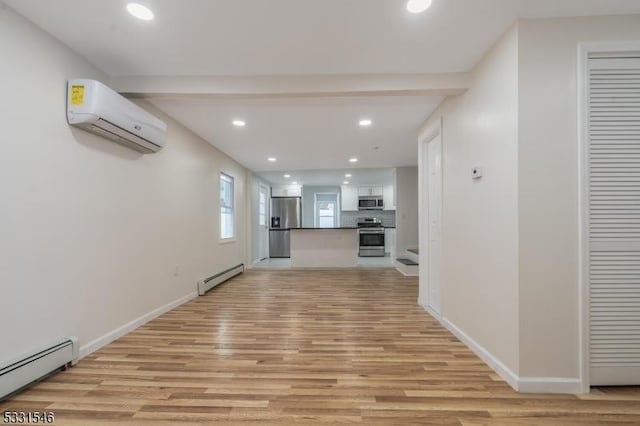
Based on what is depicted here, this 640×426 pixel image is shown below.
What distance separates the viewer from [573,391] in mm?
1764

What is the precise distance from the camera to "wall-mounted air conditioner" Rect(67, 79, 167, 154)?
208cm

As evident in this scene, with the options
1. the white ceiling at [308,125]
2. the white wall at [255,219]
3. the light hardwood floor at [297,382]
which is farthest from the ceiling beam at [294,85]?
the white wall at [255,219]

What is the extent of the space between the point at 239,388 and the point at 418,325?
199cm

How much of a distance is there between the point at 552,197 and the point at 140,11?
9.64 feet

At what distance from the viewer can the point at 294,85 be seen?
98.9 inches

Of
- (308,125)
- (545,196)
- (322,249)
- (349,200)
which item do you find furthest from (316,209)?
(545,196)

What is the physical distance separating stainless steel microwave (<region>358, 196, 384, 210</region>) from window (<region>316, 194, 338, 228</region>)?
0.99 m

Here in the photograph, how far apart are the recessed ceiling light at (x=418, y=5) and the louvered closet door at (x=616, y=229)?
4.07 ft

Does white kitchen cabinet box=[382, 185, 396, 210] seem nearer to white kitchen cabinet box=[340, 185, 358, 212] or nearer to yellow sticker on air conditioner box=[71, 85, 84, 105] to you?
white kitchen cabinet box=[340, 185, 358, 212]

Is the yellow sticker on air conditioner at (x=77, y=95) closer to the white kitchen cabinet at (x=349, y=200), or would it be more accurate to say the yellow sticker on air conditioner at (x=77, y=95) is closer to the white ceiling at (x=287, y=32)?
the white ceiling at (x=287, y=32)

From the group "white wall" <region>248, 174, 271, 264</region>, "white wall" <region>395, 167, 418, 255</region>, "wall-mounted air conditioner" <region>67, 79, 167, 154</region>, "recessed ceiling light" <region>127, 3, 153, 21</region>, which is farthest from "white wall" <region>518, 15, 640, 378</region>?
"white wall" <region>248, 174, 271, 264</region>

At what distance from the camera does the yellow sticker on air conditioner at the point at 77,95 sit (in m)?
2.07

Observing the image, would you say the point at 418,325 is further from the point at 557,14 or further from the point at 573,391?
the point at 557,14

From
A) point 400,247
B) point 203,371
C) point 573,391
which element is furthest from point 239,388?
point 400,247
